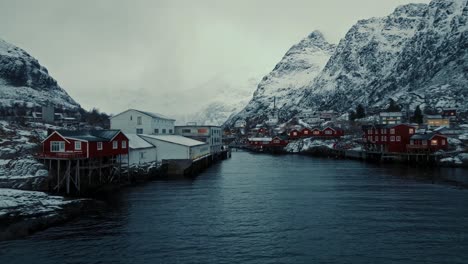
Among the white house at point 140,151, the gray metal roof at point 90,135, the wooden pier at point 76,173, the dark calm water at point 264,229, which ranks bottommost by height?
the dark calm water at point 264,229

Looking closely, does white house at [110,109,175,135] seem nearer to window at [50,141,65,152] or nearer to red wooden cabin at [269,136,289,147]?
window at [50,141,65,152]

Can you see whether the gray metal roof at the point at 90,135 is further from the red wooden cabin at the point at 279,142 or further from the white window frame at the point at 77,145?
the red wooden cabin at the point at 279,142

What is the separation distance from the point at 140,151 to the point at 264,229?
119 feet

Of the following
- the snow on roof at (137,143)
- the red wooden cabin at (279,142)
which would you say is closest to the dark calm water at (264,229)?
the snow on roof at (137,143)

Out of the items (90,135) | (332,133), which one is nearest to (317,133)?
(332,133)

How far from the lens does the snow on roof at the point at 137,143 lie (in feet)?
195

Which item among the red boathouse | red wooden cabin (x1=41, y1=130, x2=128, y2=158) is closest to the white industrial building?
the red boathouse

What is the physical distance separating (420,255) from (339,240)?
5252 millimetres

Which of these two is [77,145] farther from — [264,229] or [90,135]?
[264,229]

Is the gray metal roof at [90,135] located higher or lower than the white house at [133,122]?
lower

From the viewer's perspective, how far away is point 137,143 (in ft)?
202

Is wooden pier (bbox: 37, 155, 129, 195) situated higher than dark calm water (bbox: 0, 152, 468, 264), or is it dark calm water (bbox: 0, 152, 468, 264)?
wooden pier (bbox: 37, 155, 129, 195)

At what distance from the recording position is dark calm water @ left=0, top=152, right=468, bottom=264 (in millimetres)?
23234

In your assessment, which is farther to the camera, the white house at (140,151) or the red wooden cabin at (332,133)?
the red wooden cabin at (332,133)
